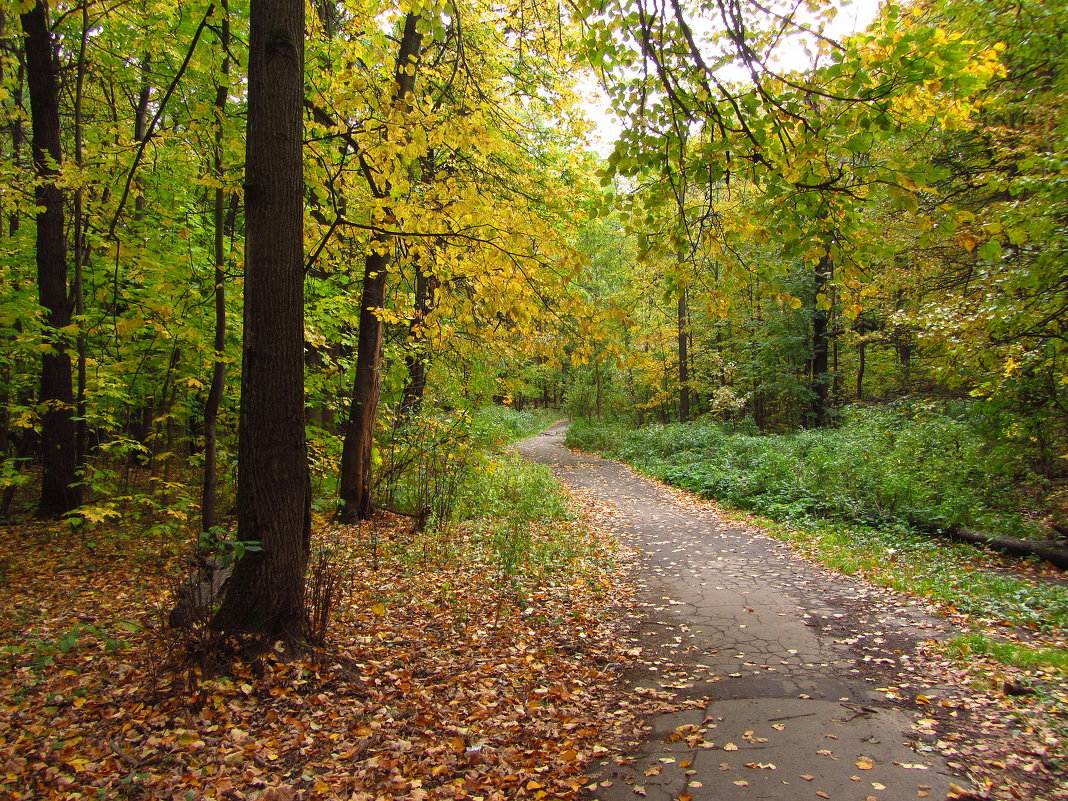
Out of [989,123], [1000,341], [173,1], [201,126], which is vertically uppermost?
[989,123]

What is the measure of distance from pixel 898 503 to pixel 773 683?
6.61 m

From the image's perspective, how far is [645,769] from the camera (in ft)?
10.9

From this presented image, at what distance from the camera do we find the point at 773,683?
167 inches

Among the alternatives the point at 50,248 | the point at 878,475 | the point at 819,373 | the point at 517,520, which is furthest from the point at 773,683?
the point at 819,373

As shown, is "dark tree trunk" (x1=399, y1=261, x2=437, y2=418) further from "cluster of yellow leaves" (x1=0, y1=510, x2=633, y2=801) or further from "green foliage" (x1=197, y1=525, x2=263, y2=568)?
"cluster of yellow leaves" (x1=0, y1=510, x2=633, y2=801)

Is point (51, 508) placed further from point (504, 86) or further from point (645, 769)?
point (504, 86)

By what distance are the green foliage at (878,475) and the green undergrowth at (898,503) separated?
2cm

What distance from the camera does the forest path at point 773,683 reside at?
3139mm

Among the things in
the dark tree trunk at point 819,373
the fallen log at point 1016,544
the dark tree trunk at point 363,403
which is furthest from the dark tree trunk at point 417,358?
the dark tree trunk at point 819,373

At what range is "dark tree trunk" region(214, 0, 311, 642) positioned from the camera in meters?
3.80

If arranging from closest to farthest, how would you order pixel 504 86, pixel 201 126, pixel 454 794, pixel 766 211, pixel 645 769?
pixel 454 794 < pixel 645 769 < pixel 766 211 < pixel 201 126 < pixel 504 86

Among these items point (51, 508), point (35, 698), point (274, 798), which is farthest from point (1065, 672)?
point (51, 508)

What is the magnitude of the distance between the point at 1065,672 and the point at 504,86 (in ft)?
34.5

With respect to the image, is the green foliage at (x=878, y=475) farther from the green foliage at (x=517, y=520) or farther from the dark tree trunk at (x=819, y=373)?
the green foliage at (x=517, y=520)
